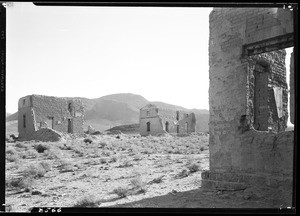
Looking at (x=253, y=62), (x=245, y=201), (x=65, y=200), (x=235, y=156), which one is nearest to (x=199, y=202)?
(x=245, y=201)

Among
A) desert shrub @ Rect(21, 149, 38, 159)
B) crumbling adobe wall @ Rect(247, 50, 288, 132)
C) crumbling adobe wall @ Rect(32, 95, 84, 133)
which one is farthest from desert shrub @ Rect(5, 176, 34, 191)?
crumbling adobe wall @ Rect(32, 95, 84, 133)

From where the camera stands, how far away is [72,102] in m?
23.8

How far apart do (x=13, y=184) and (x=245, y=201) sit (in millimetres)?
5824

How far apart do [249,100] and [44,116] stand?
18494 millimetres

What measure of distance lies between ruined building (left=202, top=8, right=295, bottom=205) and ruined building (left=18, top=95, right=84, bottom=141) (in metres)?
14.6

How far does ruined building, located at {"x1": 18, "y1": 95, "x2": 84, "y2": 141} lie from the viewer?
20.5m

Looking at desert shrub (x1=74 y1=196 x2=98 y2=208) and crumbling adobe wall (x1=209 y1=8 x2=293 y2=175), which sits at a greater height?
crumbling adobe wall (x1=209 y1=8 x2=293 y2=175)

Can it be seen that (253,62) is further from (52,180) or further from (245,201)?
(52,180)

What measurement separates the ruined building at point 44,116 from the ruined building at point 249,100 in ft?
48.0

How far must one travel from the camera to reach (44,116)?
2167cm

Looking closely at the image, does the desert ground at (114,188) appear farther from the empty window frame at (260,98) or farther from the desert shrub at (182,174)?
the empty window frame at (260,98)

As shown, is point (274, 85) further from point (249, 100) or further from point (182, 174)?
point (182, 174)

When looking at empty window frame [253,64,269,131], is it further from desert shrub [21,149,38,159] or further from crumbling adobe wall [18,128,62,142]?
crumbling adobe wall [18,128,62,142]

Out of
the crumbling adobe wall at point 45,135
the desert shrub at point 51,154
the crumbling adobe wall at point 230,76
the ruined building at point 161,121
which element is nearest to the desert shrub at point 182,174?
the crumbling adobe wall at point 230,76
